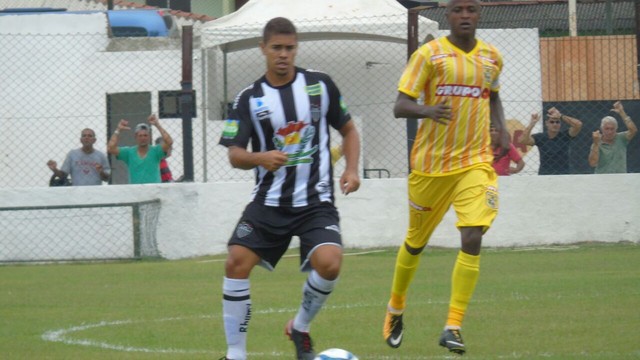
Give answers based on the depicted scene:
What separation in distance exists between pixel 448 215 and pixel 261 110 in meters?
8.99

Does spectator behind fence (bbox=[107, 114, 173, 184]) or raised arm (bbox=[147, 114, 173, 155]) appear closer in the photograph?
raised arm (bbox=[147, 114, 173, 155])

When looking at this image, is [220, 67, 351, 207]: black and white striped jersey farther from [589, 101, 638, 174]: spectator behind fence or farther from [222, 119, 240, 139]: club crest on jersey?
[589, 101, 638, 174]: spectator behind fence

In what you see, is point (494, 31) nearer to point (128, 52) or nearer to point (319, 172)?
point (128, 52)

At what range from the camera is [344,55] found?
1858 centimetres

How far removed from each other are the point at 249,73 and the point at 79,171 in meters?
3.92

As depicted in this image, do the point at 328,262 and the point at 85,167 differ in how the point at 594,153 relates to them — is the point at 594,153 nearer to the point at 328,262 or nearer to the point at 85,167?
the point at 85,167

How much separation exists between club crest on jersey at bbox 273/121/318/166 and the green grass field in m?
1.23

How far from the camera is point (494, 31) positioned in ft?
57.8

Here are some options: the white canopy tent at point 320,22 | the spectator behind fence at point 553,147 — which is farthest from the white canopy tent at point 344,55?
the spectator behind fence at point 553,147

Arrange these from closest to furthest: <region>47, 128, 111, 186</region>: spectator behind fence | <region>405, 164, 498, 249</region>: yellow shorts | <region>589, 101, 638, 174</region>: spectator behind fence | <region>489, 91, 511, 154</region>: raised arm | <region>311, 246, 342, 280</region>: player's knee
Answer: <region>311, 246, 342, 280</region>: player's knee, <region>405, 164, 498, 249</region>: yellow shorts, <region>489, 91, 511, 154</region>: raised arm, <region>589, 101, 638, 174</region>: spectator behind fence, <region>47, 128, 111, 186</region>: spectator behind fence

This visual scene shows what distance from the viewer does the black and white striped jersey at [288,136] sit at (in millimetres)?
7199

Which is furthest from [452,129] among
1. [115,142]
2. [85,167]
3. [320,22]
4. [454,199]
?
Answer: [320,22]

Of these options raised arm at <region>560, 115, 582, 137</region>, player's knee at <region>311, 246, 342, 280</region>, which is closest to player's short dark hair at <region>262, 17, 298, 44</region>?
player's knee at <region>311, 246, 342, 280</region>

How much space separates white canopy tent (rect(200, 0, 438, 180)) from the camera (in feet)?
57.4
